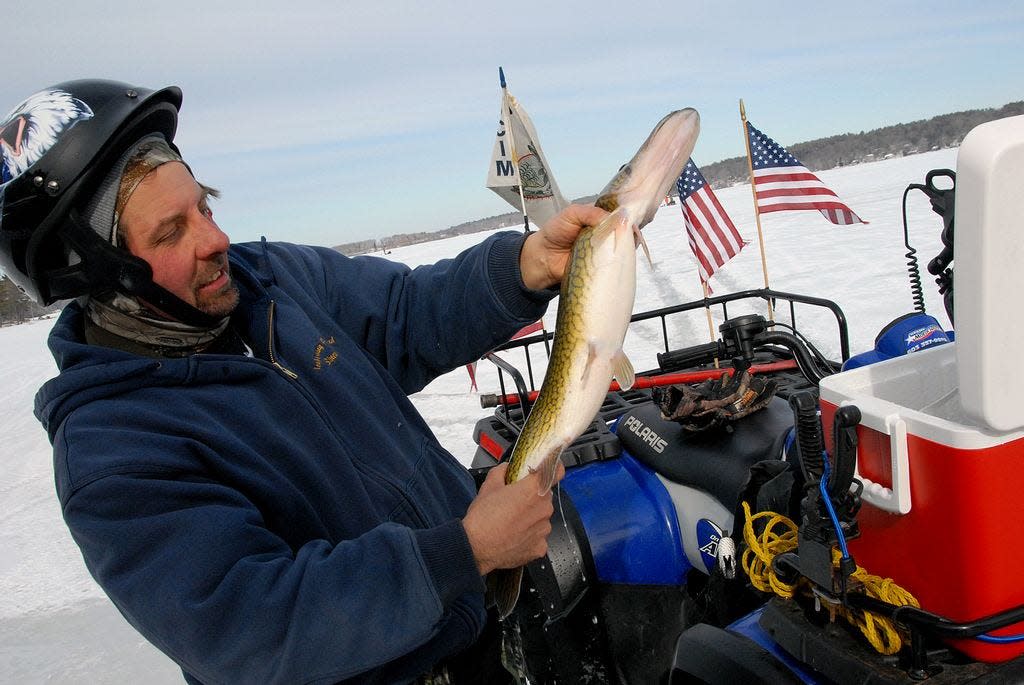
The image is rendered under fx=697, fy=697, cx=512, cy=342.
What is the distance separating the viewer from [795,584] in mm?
1541

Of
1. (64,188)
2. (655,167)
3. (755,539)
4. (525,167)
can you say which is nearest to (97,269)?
(64,188)

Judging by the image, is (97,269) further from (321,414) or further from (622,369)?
(622,369)

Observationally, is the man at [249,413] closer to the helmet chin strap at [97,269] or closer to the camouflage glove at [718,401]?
the helmet chin strap at [97,269]

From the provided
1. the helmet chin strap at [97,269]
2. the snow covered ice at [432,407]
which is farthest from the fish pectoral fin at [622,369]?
the helmet chin strap at [97,269]

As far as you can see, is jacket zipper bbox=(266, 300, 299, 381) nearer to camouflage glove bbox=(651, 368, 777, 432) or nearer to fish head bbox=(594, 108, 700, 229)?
fish head bbox=(594, 108, 700, 229)

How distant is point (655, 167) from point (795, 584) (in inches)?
38.5

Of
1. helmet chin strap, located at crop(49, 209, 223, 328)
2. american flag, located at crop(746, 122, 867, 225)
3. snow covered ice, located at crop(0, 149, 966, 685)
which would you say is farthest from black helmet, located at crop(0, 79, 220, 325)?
american flag, located at crop(746, 122, 867, 225)

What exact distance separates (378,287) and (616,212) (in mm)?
1138

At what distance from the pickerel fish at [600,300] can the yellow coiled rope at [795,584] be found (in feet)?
1.59

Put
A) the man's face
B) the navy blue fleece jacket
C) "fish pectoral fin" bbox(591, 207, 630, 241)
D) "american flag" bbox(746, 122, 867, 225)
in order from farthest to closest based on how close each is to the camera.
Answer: "american flag" bbox(746, 122, 867, 225) < the man's face < "fish pectoral fin" bbox(591, 207, 630, 241) < the navy blue fleece jacket

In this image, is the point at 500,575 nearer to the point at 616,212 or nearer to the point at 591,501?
the point at 591,501

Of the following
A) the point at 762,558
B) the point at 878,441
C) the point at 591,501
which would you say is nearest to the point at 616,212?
the point at 878,441

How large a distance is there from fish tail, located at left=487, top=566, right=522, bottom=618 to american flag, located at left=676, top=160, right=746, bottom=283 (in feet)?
15.8

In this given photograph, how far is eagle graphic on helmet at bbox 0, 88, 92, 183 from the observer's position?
6.17ft
